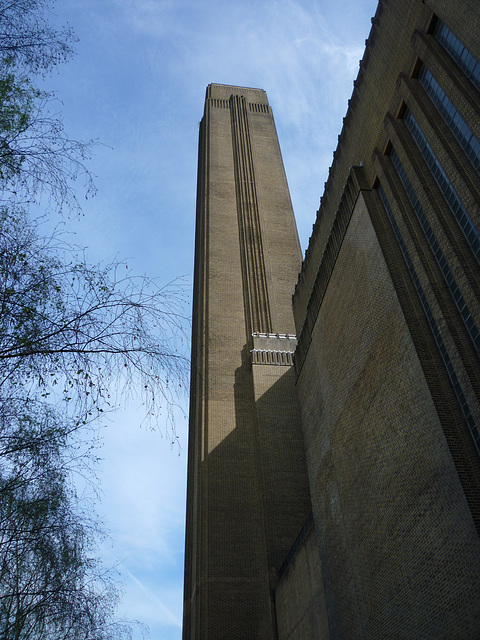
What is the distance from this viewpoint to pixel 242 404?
2706 centimetres

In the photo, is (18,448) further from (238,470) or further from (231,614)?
(238,470)

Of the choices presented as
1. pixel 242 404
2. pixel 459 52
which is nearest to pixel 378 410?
pixel 459 52

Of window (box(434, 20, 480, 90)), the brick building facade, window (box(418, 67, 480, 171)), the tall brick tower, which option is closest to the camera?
the brick building facade

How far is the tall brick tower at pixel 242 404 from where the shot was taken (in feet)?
71.0

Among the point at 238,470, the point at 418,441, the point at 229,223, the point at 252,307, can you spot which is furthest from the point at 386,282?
the point at 229,223

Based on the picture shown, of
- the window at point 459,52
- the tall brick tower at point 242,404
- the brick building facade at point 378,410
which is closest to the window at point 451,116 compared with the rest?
the brick building facade at point 378,410

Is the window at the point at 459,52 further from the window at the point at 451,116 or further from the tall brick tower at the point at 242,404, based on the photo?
the tall brick tower at the point at 242,404

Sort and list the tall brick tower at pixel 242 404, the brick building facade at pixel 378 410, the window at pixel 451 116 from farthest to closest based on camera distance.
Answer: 1. the tall brick tower at pixel 242 404
2. the window at pixel 451 116
3. the brick building facade at pixel 378 410

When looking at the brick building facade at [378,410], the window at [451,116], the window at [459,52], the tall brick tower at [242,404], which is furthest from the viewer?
the tall brick tower at [242,404]

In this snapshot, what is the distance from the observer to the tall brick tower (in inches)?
852

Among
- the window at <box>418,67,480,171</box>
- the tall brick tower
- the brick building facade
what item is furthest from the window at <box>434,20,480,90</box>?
the tall brick tower

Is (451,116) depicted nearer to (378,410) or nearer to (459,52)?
(459,52)

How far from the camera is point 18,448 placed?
673 centimetres

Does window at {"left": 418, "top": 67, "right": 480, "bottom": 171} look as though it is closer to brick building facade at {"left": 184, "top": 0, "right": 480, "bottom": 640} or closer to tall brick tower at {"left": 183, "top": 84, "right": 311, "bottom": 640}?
brick building facade at {"left": 184, "top": 0, "right": 480, "bottom": 640}
